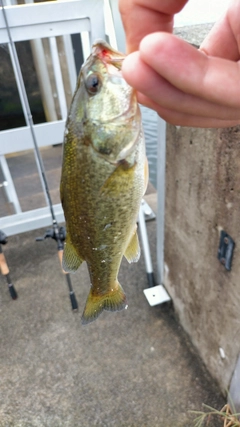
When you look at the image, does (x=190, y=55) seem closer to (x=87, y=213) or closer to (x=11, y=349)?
(x=87, y=213)

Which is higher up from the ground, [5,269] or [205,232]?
[205,232]

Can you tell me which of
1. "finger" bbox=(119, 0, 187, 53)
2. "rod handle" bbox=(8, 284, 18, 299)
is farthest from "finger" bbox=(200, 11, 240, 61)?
"rod handle" bbox=(8, 284, 18, 299)

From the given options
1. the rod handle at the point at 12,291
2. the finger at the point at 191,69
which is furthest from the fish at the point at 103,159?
the rod handle at the point at 12,291

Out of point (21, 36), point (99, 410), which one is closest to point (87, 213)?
point (99, 410)

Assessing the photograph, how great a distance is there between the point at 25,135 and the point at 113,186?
10.8ft

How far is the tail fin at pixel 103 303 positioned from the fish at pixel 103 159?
29 cm

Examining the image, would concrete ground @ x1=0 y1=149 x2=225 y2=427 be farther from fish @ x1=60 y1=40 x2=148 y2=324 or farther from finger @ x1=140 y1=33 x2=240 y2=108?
finger @ x1=140 y1=33 x2=240 y2=108

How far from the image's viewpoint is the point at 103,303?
1699mm

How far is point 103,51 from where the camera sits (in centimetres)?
120

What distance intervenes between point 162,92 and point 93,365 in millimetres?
3194

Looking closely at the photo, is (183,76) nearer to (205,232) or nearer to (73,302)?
(205,232)

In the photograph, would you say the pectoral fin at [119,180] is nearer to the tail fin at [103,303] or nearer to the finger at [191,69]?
the finger at [191,69]

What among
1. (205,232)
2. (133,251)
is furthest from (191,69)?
(205,232)

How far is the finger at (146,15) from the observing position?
0.91 meters
